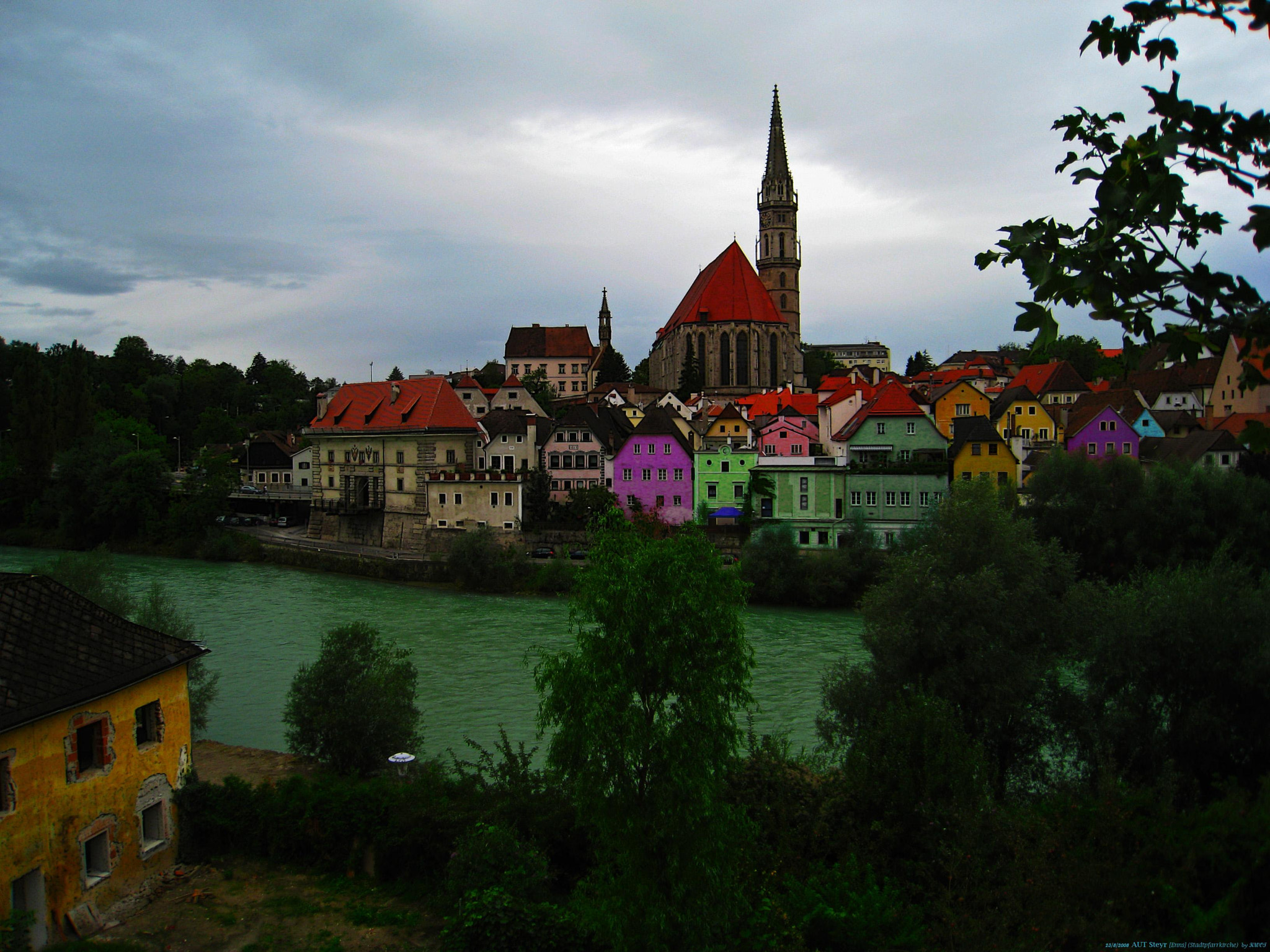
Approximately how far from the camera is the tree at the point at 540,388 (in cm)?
6519

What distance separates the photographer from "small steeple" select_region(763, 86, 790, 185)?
83.4m

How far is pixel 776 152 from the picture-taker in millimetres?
84312

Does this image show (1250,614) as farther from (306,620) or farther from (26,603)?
(306,620)

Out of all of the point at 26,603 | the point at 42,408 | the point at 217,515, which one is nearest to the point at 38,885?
the point at 26,603

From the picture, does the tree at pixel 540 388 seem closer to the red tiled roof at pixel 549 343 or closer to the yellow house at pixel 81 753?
A: the red tiled roof at pixel 549 343

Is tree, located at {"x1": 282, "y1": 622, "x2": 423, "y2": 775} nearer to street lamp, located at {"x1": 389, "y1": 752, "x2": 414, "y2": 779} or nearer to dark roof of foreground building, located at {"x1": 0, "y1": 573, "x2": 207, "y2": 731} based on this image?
street lamp, located at {"x1": 389, "y1": 752, "x2": 414, "y2": 779}

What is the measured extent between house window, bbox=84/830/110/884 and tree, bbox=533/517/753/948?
5546 millimetres

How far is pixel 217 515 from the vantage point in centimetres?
4659

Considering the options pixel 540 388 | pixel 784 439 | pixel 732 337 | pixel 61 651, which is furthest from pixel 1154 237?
pixel 732 337

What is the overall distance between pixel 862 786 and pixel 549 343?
75.0m

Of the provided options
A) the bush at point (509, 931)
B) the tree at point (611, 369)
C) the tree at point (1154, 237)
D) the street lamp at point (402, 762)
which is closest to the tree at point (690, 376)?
the tree at point (611, 369)

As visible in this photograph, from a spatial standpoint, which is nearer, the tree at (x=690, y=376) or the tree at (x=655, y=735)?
the tree at (x=655, y=735)

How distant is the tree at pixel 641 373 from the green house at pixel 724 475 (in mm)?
53007

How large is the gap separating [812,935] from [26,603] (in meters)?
9.01
